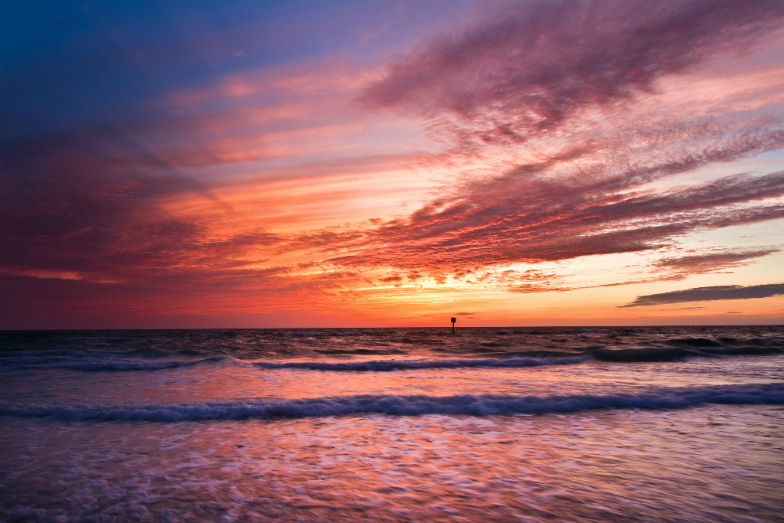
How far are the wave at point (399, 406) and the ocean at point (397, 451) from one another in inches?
2.5

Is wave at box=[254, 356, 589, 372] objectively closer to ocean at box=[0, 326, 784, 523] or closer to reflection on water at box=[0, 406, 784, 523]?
ocean at box=[0, 326, 784, 523]

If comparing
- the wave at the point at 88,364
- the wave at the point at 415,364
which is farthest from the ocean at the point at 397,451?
the wave at the point at 415,364

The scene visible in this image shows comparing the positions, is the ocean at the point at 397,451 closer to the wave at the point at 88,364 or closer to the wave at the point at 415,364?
the wave at the point at 88,364

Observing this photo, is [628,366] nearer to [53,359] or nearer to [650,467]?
[650,467]

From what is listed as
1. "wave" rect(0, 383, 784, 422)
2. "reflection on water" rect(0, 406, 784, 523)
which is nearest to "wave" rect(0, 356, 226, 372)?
"wave" rect(0, 383, 784, 422)

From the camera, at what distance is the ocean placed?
16.7ft

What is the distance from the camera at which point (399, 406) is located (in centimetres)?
1123

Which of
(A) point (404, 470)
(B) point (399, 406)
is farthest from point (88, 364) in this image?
(A) point (404, 470)

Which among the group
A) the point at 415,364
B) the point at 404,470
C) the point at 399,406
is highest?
the point at 404,470

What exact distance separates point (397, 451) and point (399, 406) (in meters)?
3.87

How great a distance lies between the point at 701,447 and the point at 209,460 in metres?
8.53

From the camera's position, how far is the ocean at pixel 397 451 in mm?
5094

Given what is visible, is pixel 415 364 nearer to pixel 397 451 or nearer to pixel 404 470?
pixel 397 451

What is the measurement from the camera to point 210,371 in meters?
19.4
